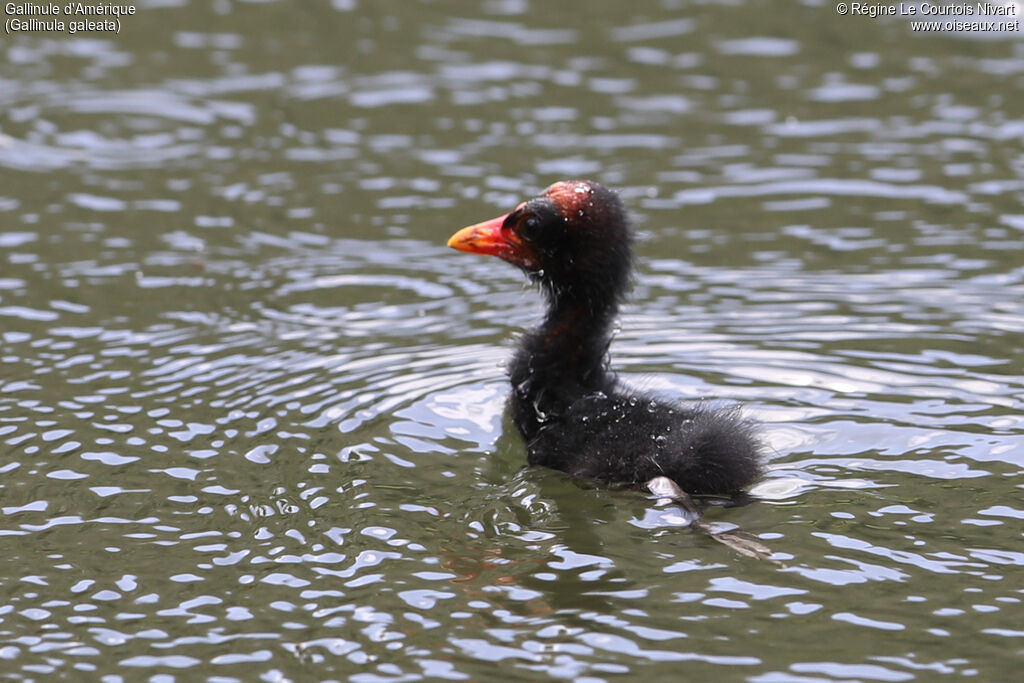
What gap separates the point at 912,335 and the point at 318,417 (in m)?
4.03

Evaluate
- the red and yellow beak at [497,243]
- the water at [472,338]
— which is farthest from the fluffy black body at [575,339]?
the water at [472,338]

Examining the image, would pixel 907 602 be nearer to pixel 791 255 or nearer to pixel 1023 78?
pixel 791 255

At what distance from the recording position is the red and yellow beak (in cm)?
859

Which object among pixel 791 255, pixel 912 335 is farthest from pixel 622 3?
pixel 912 335

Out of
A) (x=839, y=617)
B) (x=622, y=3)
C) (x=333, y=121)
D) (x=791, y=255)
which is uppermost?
(x=622, y=3)

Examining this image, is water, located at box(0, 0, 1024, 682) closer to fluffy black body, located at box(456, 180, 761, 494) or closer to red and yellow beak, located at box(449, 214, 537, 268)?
fluffy black body, located at box(456, 180, 761, 494)

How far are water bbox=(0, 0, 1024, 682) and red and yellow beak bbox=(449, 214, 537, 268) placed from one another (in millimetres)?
948

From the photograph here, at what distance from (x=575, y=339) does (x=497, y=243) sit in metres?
0.73

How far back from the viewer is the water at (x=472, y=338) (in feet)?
20.4

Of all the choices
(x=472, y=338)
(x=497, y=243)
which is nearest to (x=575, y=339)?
(x=497, y=243)

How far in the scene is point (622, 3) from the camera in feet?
56.6

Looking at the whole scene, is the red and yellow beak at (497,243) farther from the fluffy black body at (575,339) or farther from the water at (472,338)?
the water at (472,338)

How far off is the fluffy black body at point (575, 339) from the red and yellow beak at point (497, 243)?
1 centimetres

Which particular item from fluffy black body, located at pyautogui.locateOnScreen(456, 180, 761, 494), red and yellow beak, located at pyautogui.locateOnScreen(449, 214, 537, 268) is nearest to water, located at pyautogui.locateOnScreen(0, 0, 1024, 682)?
fluffy black body, located at pyautogui.locateOnScreen(456, 180, 761, 494)
